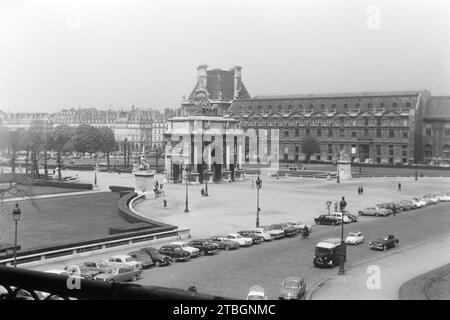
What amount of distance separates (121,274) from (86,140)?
251 feet

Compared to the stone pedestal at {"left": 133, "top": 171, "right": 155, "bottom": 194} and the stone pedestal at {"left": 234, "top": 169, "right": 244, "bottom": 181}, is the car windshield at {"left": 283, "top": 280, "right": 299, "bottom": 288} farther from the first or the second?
the stone pedestal at {"left": 234, "top": 169, "right": 244, "bottom": 181}

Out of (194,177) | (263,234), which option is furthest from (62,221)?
(194,177)

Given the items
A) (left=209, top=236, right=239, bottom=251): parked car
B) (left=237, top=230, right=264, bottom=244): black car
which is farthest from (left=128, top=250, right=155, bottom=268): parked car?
(left=237, top=230, right=264, bottom=244): black car

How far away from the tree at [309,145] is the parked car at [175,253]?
66944 mm

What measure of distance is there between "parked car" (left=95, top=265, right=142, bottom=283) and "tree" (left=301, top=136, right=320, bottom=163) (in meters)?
70.6

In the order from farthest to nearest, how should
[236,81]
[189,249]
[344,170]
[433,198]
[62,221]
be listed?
[236,81]
[344,170]
[433,198]
[62,221]
[189,249]

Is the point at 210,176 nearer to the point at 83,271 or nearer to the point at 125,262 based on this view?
the point at 125,262

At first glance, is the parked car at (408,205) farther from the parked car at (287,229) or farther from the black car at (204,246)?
the black car at (204,246)

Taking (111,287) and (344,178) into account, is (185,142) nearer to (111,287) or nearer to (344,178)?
(344,178)

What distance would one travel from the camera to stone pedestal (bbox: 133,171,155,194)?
155 feet

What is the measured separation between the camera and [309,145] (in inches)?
3484

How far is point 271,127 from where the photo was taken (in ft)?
311
